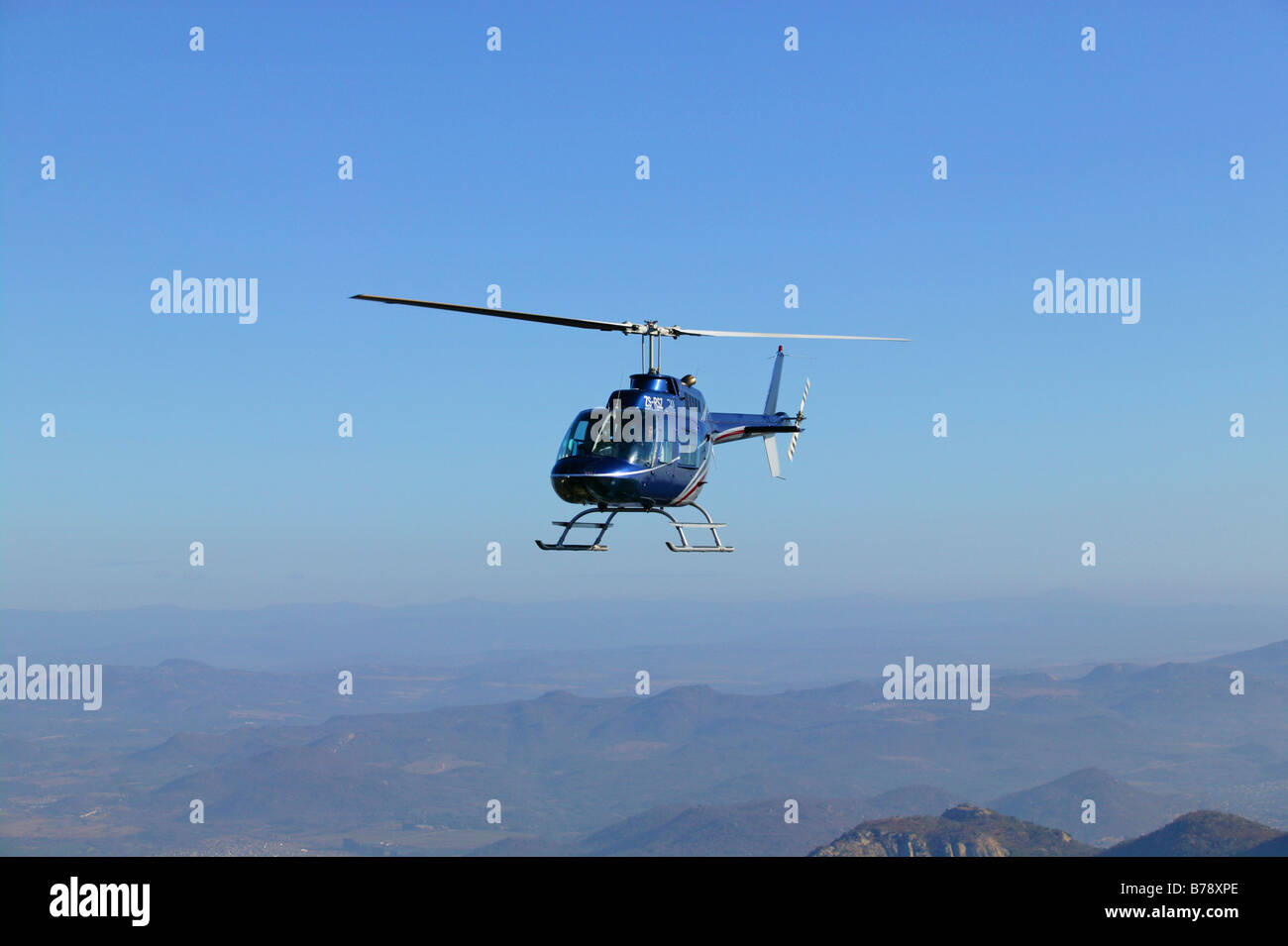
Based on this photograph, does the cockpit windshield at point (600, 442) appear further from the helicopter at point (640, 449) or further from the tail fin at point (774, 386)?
the tail fin at point (774, 386)

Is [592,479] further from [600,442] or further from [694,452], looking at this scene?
[694,452]

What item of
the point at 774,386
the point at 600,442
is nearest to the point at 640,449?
the point at 600,442

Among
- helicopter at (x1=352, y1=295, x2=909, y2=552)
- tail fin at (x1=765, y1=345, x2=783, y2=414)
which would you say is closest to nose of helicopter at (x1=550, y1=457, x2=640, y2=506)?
helicopter at (x1=352, y1=295, x2=909, y2=552)

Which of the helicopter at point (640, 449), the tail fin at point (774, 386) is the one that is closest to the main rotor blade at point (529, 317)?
the helicopter at point (640, 449)
